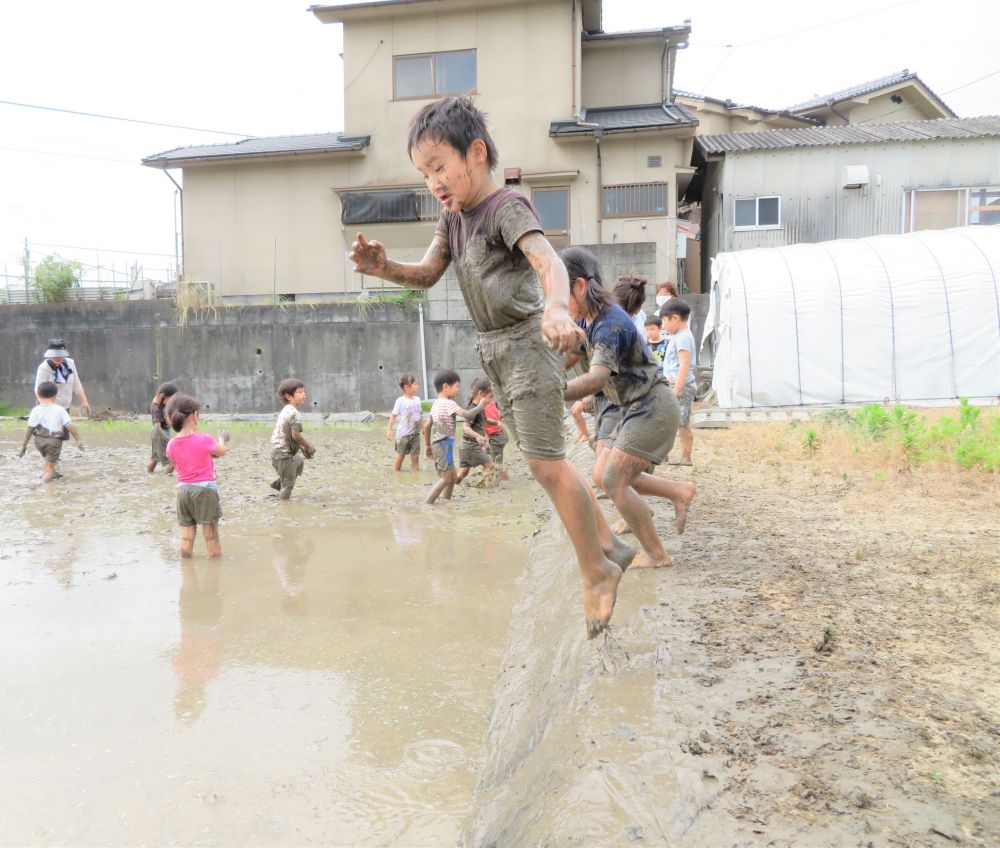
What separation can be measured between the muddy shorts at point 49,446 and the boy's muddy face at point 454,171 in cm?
804

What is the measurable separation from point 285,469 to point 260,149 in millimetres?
14340

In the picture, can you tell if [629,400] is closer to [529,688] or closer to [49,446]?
[529,688]

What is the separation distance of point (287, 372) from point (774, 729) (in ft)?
49.1

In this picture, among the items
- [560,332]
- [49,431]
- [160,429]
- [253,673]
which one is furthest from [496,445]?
[560,332]

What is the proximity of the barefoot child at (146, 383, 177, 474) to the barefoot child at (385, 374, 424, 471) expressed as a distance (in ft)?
8.31

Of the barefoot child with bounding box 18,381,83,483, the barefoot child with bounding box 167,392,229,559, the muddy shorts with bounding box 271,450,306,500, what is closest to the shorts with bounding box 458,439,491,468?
the muddy shorts with bounding box 271,450,306,500

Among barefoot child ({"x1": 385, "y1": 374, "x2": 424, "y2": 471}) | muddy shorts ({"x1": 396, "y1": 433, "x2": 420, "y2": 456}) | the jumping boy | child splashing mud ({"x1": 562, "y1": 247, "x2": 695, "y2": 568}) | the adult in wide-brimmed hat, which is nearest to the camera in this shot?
child splashing mud ({"x1": 562, "y1": 247, "x2": 695, "y2": 568})

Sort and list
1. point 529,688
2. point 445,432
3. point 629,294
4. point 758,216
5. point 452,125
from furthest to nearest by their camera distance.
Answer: point 758,216
point 445,432
point 629,294
point 529,688
point 452,125

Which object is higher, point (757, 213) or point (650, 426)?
point (757, 213)

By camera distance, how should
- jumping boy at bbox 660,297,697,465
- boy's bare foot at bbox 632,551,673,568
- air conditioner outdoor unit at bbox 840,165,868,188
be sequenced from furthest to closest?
air conditioner outdoor unit at bbox 840,165,868,188
jumping boy at bbox 660,297,697,465
boy's bare foot at bbox 632,551,673,568

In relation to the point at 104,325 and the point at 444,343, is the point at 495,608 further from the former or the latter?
the point at 104,325

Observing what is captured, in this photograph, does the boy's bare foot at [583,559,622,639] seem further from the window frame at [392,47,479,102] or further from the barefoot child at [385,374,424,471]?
the window frame at [392,47,479,102]

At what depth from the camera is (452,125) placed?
8.77 feet

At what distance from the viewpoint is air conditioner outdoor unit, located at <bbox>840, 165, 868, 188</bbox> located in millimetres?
17688
